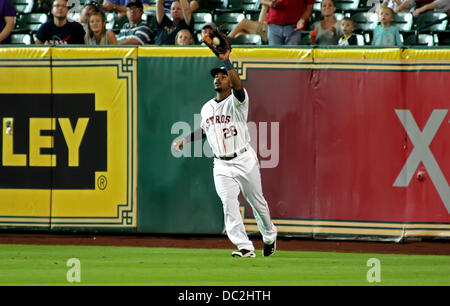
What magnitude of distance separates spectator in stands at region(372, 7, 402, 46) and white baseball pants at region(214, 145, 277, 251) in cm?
397

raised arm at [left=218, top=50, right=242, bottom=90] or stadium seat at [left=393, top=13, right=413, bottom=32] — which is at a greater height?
stadium seat at [left=393, top=13, right=413, bottom=32]

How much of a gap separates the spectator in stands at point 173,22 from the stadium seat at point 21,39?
2.94 meters

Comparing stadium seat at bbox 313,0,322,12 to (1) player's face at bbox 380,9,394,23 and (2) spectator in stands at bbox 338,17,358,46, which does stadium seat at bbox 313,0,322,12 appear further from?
(1) player's face at bbox 380,9,394,23

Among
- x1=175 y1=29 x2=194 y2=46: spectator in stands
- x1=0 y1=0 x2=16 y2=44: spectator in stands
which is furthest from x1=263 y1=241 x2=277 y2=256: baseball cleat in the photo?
x1=0 y1=0 x2=16 y2=44: spectator in stands

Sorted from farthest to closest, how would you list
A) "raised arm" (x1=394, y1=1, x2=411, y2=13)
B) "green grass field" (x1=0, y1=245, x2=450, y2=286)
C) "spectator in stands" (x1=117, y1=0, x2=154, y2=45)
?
"raised arm" (x1=394, y1=1, x2=411, y2=13) → "spectator in stands" (x1=117, y1=0, x2=154, y2=45) → "green grass field" (x1=0, y1=245, x2=450, y2=286)

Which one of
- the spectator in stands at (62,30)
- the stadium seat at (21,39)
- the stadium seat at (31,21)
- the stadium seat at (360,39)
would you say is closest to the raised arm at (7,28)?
the spectator in stands at (62,30)

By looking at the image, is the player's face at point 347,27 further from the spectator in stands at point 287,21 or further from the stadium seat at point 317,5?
the stadium seat at point 317,5

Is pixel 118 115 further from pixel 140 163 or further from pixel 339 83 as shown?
pixel 339 83

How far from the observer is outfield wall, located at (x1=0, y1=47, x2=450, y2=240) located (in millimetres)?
10961

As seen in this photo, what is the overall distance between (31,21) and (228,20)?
13.2ft

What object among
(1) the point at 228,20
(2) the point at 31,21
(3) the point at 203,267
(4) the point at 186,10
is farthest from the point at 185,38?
(2) the point at 31,21

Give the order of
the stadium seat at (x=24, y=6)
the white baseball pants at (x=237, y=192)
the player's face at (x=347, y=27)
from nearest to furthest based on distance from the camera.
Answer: the white baseball pants at (x=237, y=192) < the player's face at (x=347, y=27) < the stadium seat at (x=24, y=6)

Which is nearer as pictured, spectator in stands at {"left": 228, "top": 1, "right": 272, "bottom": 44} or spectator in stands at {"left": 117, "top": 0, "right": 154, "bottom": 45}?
spectator in stands at {"left": 117, "top": 0, "right": 154, "bottom": 45}

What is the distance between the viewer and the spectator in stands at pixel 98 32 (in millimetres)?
12180
